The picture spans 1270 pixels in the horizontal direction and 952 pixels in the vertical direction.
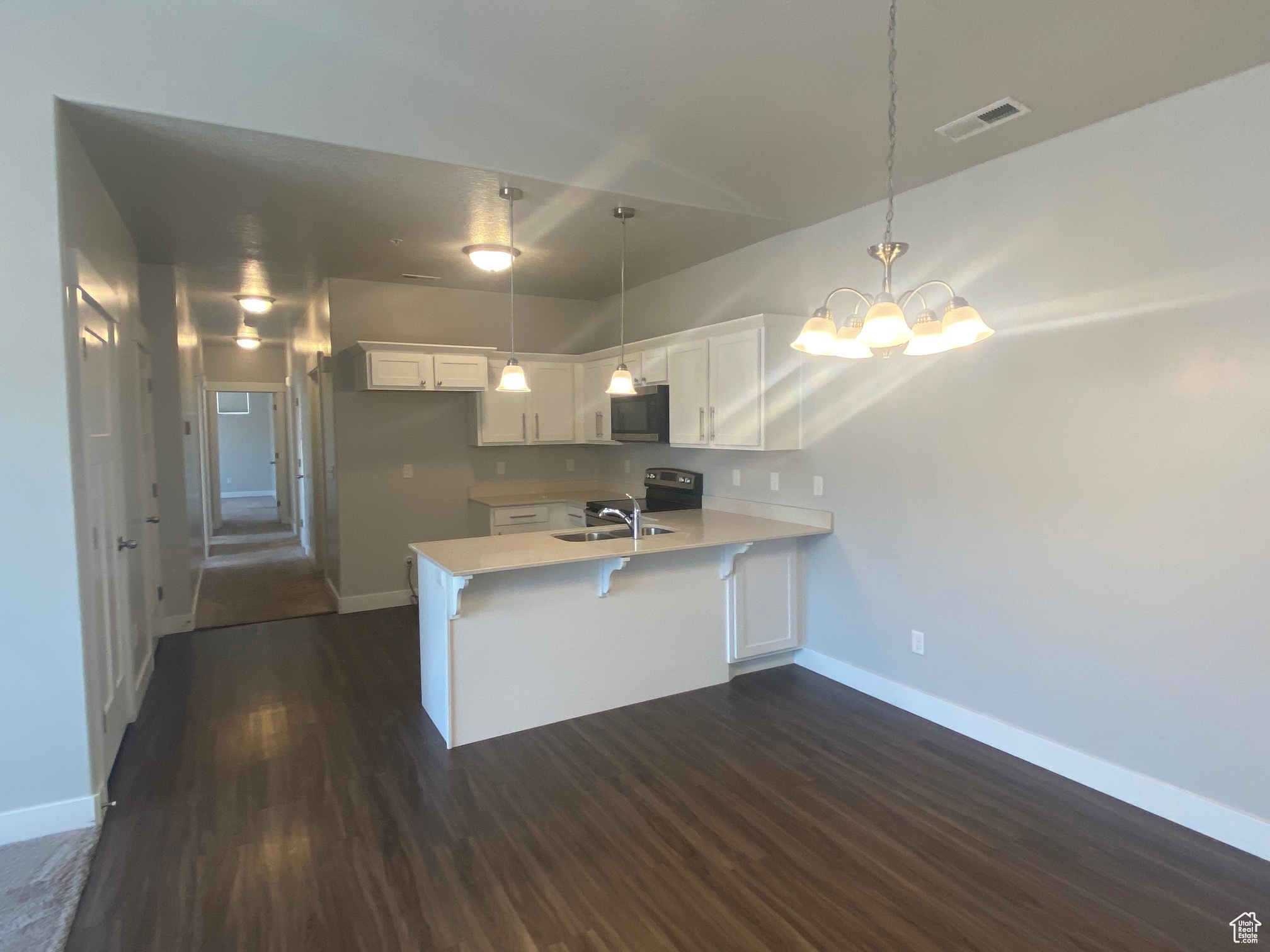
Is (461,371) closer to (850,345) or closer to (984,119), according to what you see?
(984,119)

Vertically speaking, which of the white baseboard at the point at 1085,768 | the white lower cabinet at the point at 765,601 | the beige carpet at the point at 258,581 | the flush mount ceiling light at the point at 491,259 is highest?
the flush mount ceiling light at the point at 491,259

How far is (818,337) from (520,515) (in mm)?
4012

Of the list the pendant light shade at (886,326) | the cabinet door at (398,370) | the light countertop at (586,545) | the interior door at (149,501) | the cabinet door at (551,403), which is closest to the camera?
the pendant light shade at (886,326)

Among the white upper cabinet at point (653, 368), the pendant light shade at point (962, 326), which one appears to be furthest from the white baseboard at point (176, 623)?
the pendant light shade at point (962, 326)

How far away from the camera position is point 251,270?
4.96m

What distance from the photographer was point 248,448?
13789 millimetres

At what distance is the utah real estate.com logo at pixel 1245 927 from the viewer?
1.97m

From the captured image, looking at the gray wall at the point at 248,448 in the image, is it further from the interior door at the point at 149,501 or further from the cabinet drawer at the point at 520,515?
the cabinet drawer at the point at 520,515

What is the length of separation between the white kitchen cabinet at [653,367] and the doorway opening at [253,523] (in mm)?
3184

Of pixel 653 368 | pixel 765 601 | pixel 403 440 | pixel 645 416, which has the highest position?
pixel 653 368

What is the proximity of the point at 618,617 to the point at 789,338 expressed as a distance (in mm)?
1884

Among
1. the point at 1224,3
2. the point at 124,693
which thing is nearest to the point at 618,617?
the point at 124,693

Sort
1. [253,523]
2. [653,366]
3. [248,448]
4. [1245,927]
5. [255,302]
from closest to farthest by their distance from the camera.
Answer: [1245,927] → [653,366] → [255,302] → [253,523] → [248,448]

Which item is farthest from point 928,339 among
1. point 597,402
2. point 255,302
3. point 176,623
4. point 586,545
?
point 255,302
